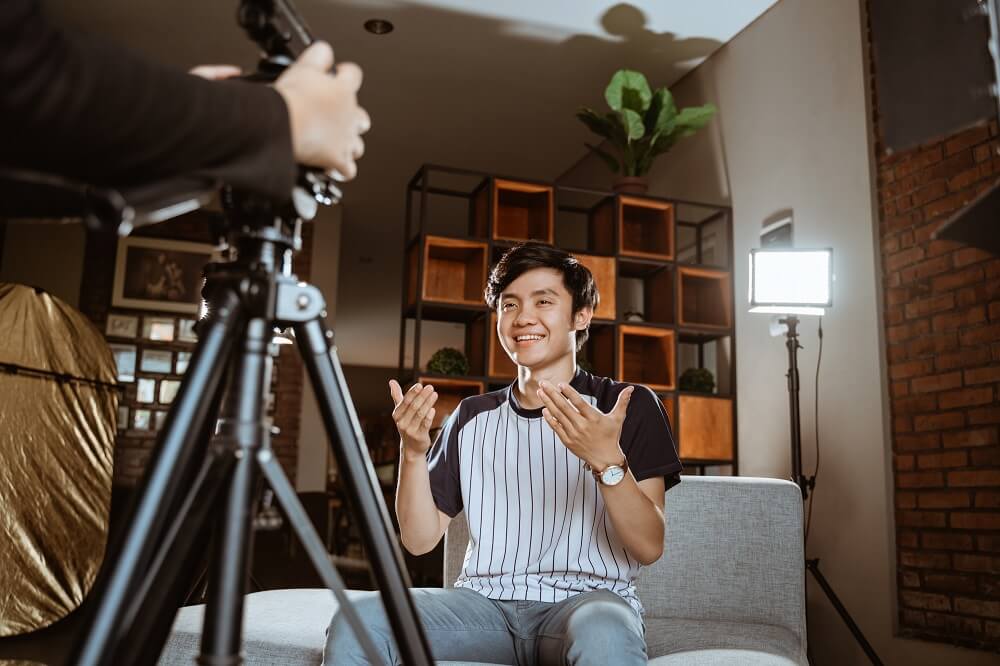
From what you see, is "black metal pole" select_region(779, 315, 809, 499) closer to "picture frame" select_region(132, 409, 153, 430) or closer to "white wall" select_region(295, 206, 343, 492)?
"white wall" select_region(295, 206, 343, 492)

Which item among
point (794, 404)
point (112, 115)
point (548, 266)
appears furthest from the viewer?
point (794, 404)

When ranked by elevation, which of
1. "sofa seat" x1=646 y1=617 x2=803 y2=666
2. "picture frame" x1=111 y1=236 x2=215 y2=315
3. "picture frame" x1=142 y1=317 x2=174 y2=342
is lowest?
"sofa seat" x1=646 y1=617 x2=803 y2=666

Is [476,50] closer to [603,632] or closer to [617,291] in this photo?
[617,291]

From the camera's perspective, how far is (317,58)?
29.5 inches

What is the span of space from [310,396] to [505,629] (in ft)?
17.7

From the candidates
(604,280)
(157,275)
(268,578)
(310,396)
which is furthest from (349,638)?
(310,396)

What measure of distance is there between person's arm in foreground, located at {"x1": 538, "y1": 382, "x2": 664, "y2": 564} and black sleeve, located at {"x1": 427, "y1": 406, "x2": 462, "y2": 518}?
1.47ft

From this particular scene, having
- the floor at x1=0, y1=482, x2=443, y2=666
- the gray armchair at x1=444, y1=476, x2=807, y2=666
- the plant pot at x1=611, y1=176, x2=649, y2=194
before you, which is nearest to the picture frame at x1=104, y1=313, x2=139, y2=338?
the floor at x1=0, y1=482, x2=443, y2=666

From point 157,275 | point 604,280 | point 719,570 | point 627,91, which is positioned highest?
point 627,91

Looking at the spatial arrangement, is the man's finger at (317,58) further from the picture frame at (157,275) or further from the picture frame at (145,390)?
the picture frame at (145,390)

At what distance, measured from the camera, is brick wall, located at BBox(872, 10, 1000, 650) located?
268 centimetres

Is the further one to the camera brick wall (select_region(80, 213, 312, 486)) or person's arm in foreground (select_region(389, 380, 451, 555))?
brick wall (select_region(80, 213, 312, 486))

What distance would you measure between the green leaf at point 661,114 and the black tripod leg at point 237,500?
363 cm

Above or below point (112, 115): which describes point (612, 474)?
below
